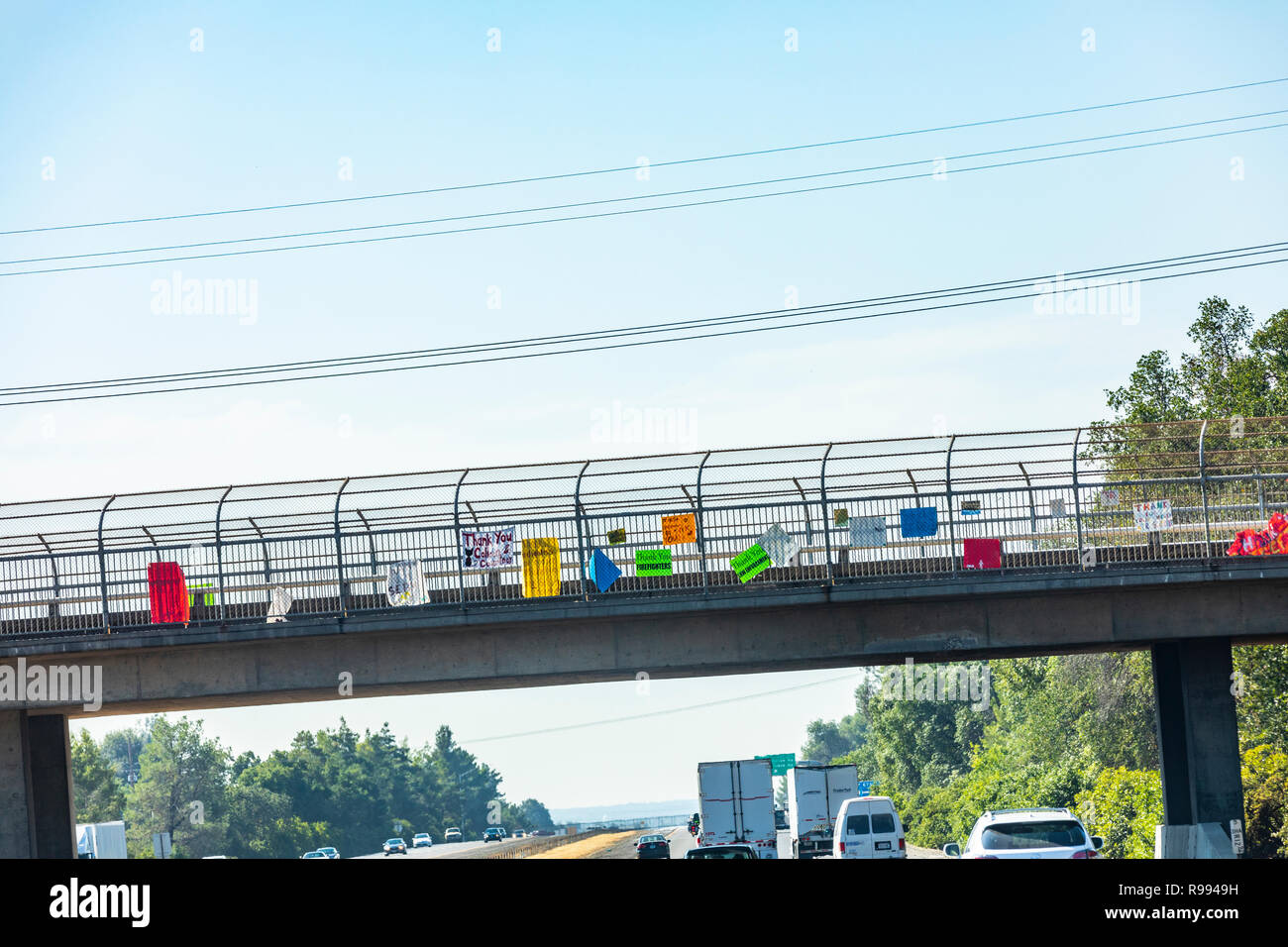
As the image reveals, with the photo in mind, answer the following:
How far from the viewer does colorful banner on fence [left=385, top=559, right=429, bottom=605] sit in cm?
2428

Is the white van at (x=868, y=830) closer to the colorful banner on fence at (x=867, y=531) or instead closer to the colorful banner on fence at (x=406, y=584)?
the colorful banner on fence at (x=867, y=531)

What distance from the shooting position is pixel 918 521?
24.2 metres

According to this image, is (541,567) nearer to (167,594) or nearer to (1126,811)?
(167,594)

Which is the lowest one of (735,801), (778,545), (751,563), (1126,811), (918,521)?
(1126,811)

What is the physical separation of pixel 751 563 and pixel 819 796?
20.2 meters

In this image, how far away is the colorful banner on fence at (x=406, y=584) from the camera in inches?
956

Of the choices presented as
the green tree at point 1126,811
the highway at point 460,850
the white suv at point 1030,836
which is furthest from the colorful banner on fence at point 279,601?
the highway at point 460,850

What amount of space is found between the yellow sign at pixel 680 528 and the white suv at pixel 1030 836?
7957 mm
